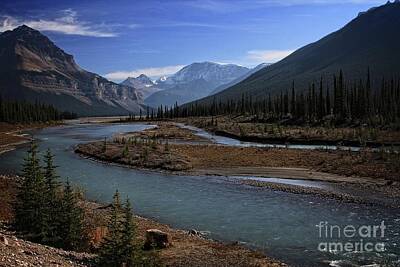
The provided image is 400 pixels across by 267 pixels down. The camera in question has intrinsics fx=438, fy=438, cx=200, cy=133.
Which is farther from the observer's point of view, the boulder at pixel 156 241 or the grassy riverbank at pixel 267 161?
the grassy riverbank at pixel 267 161

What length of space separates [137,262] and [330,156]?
4288 cm

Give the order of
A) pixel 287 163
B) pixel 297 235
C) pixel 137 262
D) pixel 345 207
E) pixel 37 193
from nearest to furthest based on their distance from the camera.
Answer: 1. pixel 137 262
2. pixel 37 193
3. pixel 297 235
4. pixel 345 207
5. pixel 287 163

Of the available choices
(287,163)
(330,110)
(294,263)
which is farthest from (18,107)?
(294,263)

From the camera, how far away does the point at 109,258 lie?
18891 mm

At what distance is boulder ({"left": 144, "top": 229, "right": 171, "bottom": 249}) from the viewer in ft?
78.0

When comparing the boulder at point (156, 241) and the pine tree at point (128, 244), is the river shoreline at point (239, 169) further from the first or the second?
the pine tree at point (128, 244)

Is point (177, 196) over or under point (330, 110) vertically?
under

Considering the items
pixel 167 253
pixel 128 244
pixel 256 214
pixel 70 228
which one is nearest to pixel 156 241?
pixel 167 253

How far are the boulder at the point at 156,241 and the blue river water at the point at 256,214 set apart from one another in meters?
3.85

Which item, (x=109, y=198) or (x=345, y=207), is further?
(x=109, y=198)

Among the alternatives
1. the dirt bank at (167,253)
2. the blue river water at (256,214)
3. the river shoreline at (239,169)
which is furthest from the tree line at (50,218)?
the river shoreline at (239,169)

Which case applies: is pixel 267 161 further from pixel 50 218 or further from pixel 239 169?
pixel 50 218

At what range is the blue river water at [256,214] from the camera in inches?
908

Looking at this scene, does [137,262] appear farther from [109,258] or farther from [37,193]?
[37,193]
